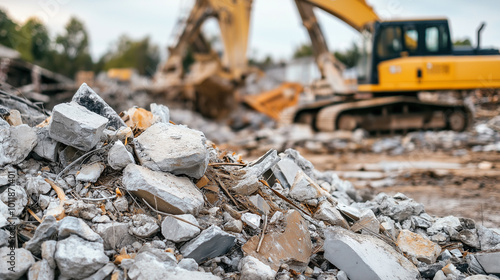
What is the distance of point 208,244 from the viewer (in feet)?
7.48

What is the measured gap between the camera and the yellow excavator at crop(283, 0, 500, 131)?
29.0 feet

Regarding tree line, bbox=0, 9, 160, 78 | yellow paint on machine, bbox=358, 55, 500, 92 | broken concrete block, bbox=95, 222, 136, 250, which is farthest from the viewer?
tree line, bbox=0, 9, 160, 78

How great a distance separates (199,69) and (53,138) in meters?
12.6

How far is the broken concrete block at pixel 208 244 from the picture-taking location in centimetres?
226

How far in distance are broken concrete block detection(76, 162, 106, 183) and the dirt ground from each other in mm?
3301

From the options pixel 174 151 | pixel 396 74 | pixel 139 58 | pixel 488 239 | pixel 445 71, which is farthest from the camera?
pixel 139 58

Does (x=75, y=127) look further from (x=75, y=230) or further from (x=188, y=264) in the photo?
(x=188, y=264)

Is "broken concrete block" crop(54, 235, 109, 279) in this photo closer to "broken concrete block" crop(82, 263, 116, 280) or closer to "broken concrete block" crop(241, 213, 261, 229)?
"broken concrete block" crop(82, 263, 116, 280)

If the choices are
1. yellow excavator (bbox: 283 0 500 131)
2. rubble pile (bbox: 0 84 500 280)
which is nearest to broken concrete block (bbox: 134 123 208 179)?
rubble pile (bbox: 0 84 500 280)

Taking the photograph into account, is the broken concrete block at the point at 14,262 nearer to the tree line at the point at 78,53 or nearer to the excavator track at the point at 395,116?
the excavator track at the point at 395,116

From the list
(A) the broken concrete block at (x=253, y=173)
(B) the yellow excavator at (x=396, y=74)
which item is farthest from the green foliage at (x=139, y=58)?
(A) the broken concrete block at (x=253, y=173)

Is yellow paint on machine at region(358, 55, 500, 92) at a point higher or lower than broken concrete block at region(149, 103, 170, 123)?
lower

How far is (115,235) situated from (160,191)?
343mm

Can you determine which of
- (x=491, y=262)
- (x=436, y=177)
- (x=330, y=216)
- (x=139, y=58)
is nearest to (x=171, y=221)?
(x=330, y=216)
